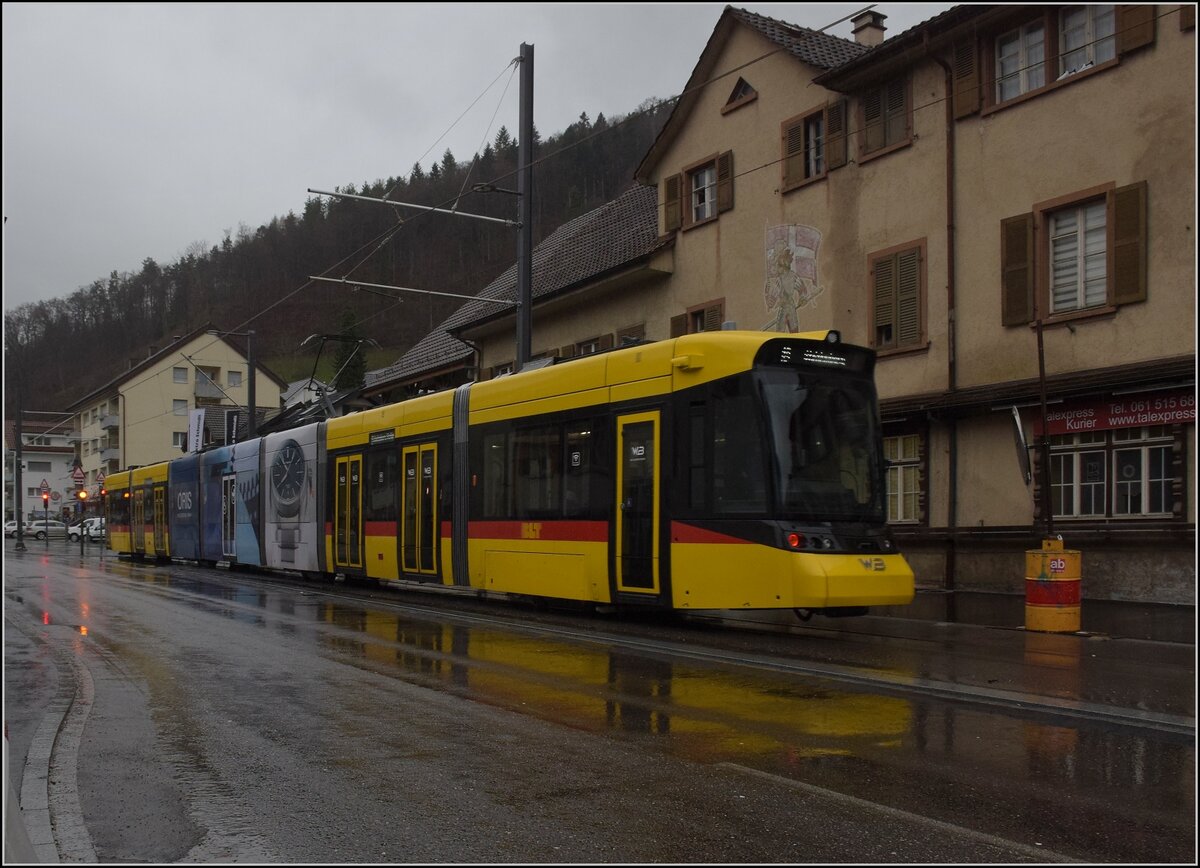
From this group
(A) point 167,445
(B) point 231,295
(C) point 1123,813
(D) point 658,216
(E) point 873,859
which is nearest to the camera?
(E) point 873,859

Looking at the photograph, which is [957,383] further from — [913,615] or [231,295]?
[231,295]

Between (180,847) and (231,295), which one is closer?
(180,847)

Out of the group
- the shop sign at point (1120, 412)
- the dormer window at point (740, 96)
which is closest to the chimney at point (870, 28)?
the dormer window at point (740, 96)

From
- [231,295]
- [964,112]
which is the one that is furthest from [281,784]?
[231,295]

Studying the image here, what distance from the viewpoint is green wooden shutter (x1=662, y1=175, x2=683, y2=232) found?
90.1 ft

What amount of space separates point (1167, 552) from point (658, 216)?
15670 mm

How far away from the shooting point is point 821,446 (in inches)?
522

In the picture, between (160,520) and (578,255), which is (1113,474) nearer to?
(578,255)

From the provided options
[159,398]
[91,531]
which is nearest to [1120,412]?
[91,531]

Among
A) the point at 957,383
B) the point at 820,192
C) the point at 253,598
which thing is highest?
the point at 820,192

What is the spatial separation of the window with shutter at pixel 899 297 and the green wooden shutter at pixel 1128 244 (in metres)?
3.94

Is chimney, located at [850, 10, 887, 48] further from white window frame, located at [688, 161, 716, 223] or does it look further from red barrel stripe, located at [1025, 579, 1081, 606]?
red barrel stripe, located at [1025, 579, 1081, 606]

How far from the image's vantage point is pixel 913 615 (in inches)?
650

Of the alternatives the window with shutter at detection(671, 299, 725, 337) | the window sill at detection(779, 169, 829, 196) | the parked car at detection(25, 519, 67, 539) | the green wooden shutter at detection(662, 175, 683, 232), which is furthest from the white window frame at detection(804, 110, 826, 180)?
the parked car at detection(25, 519, 67, 539)
